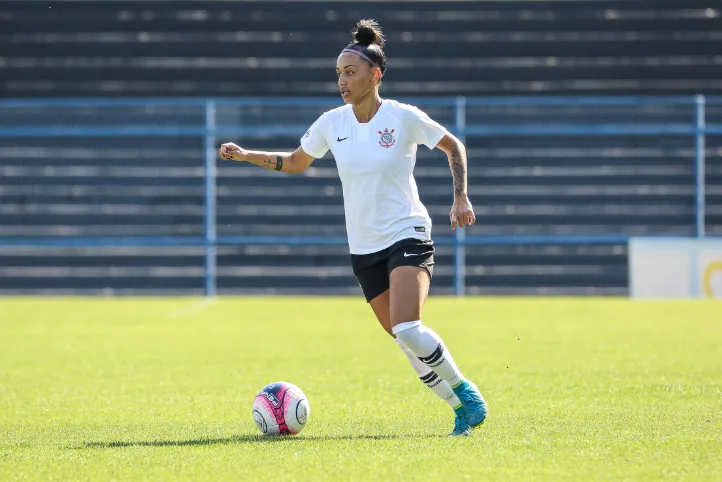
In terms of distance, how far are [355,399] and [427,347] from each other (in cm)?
162

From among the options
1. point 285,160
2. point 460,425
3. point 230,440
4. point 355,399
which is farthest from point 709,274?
point 230,440

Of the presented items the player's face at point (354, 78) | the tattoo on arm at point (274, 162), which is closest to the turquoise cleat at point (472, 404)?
the player's face at point (354, 78)

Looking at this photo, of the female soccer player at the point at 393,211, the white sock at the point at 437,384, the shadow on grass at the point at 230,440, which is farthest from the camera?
the white sock at the point at 437,384

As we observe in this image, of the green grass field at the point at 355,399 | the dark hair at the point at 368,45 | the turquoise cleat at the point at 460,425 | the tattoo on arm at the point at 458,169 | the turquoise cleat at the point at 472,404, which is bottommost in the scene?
the green grass field at the point at 355,399

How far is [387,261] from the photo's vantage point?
656cm

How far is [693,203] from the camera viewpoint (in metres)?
19.6

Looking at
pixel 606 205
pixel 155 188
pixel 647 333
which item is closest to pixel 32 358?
pixel 647 333

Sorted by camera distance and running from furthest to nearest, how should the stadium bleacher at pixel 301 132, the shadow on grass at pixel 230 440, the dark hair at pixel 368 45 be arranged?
the stadium bleacher at pixel 301 132 → the dark hair at pixel 368 45 → the shadow on grass at pixel 230 440

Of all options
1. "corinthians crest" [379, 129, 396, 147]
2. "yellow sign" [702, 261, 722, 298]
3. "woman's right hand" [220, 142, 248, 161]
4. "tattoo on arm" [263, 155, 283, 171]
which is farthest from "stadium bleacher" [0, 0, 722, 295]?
"corinthians crest" [379, 129, 396, 147]

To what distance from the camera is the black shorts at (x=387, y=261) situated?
6441mm

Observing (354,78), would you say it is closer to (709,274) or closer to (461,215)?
(461,215)

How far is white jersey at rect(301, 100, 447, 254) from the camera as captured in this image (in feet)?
21.5

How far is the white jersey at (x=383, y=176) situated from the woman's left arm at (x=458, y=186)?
2.7 inches

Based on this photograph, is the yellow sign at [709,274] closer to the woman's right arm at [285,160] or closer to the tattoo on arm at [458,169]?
the woman's right arm at [285,160]
